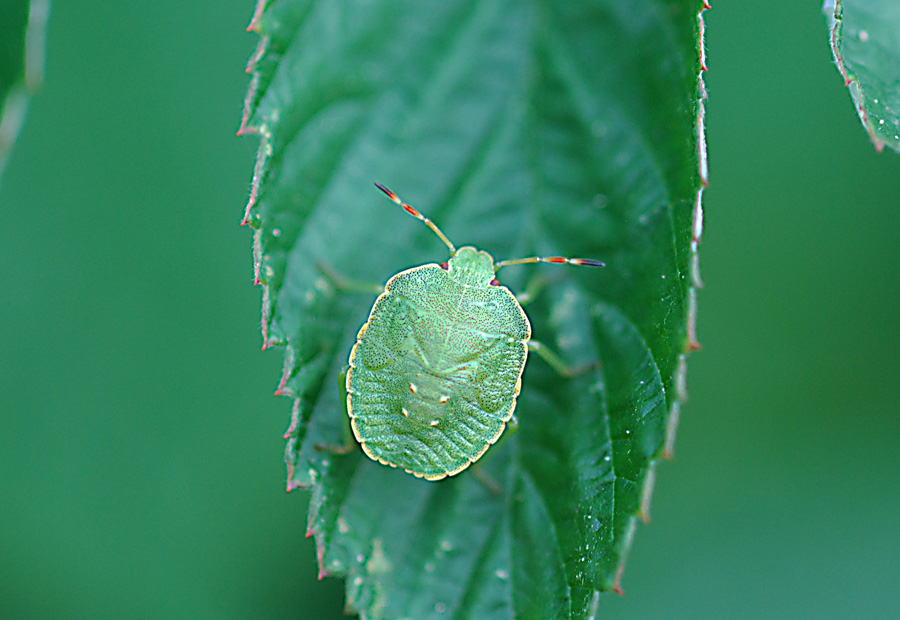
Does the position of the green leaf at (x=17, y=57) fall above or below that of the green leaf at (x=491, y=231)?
above

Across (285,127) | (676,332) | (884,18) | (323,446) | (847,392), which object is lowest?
(847,392)

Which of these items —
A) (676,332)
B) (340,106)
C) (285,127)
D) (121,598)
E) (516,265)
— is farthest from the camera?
(121,598)

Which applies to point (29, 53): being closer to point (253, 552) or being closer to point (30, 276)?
point (30, 276)

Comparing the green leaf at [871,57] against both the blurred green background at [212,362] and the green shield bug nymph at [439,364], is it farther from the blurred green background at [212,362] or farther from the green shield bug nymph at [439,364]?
the blurred green background at [212,362]

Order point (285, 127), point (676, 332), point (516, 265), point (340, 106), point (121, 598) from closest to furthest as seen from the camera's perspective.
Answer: point (676, 332), point (285, 127), point (340, 106), point (516, 265), point (121, 598)

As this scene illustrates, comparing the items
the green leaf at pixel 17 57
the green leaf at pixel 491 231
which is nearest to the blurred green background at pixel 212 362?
the green leaf at pixel 491 231

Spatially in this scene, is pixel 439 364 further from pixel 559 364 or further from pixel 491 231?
pixel 491 231

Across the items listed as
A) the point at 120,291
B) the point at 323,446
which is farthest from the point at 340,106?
the point at 120,291
